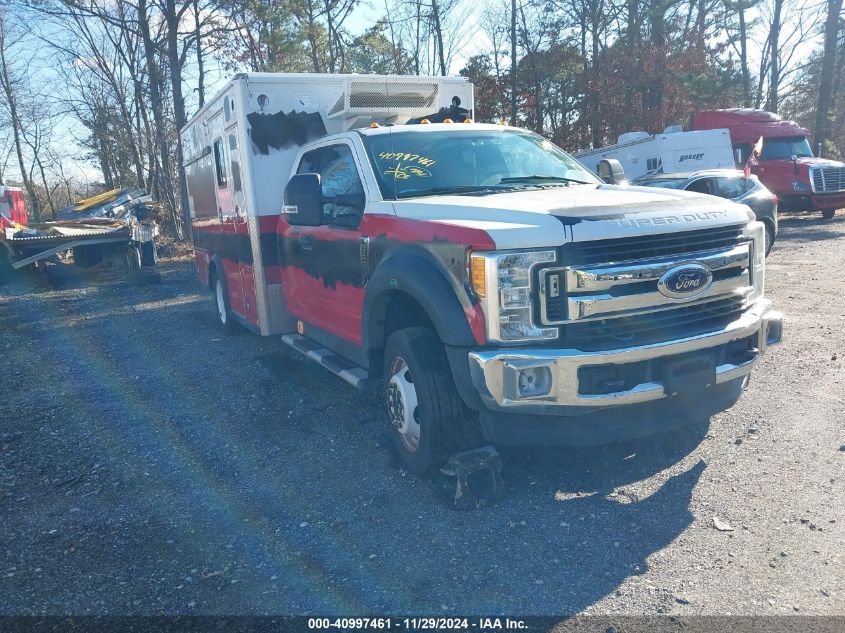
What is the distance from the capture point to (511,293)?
11.5ft

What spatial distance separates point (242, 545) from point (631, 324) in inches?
92.3

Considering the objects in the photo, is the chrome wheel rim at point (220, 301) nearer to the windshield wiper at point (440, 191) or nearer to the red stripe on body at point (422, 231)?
the red stripe on body at point (422, 231)

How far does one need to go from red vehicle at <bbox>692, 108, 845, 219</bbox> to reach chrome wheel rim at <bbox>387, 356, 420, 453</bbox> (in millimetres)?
17080

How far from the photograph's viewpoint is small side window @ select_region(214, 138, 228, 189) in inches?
294

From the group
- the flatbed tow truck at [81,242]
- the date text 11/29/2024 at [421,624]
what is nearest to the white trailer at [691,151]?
the flatbed tow truck at [81,242]

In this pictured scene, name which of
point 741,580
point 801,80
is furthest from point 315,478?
point 801,80

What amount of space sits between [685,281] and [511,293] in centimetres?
96

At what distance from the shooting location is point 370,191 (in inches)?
191

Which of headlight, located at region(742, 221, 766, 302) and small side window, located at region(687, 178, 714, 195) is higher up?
small side window, located at region(687, 178, 714, 195)

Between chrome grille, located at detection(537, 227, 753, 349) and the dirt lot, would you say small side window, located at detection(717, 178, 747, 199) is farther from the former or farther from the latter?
chrome grille, located at detection(537, 227, 753, 349)

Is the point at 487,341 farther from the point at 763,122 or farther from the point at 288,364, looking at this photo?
the point at 763,122

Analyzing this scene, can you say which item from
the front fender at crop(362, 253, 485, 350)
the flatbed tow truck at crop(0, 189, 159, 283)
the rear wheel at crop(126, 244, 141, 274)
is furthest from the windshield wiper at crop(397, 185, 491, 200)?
the rear wheel at crop(126, 244, 141, 274)

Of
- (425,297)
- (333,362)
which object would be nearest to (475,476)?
(425,297)

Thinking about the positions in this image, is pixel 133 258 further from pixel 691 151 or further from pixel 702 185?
pixel 691 151
